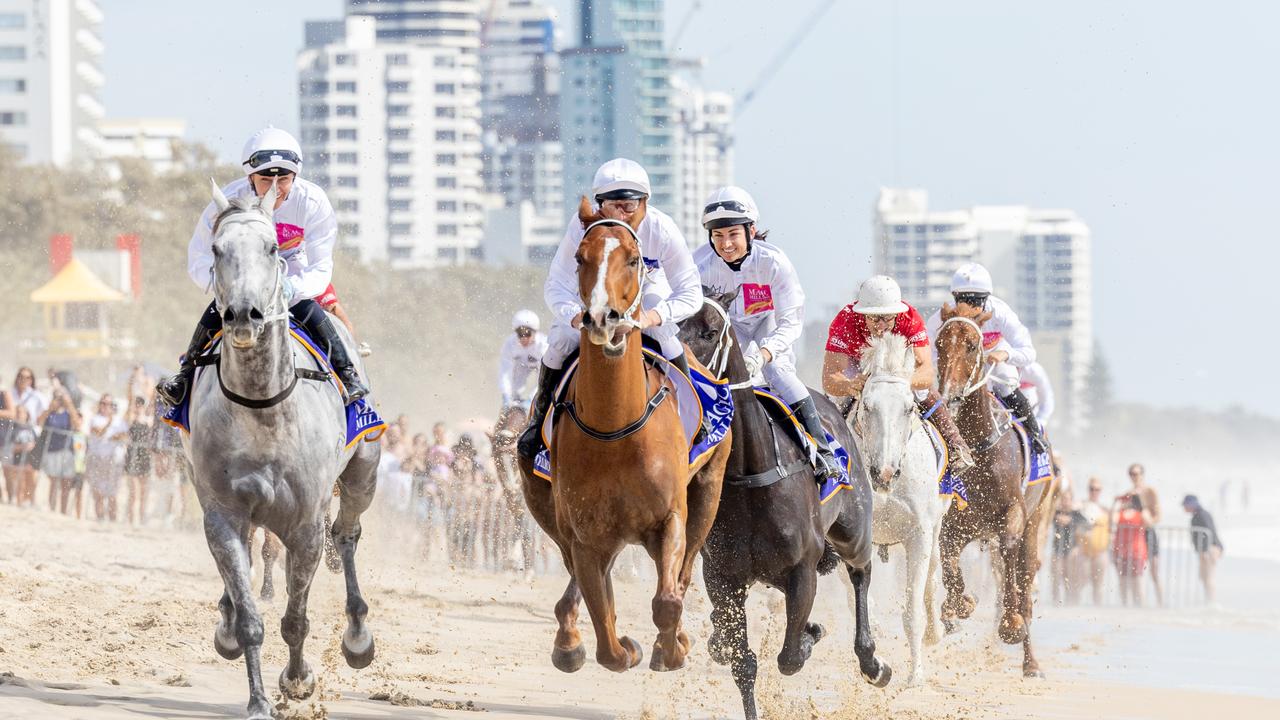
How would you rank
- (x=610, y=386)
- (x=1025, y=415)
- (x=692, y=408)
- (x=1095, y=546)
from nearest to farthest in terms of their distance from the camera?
(x=610, y=386) → (x=692, y=408) → (x=1025, y=415) → (x=1095, y=546)

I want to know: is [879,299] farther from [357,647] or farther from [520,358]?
[520,358]

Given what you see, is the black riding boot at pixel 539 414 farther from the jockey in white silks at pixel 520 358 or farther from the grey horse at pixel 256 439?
the jockey in white silks at pixel 520 358

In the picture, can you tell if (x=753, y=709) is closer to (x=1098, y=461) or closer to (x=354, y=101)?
(x=1098, y=461)

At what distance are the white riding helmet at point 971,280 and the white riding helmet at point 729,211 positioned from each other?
3634 mm

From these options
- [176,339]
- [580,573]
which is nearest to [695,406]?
[580,573]

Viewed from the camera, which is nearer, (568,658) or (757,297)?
(568,658)

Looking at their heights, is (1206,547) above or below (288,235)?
below

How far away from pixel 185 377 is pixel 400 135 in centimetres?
16303

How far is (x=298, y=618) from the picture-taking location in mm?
9523

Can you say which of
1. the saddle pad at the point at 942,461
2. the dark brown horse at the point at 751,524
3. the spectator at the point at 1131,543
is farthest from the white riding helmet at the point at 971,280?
the spectator at the point at 1131,543

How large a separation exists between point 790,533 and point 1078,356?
549 ft

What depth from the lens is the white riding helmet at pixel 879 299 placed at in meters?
11.1

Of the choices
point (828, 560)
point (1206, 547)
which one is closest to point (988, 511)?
point (828, 560)

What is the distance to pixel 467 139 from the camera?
174375mm
